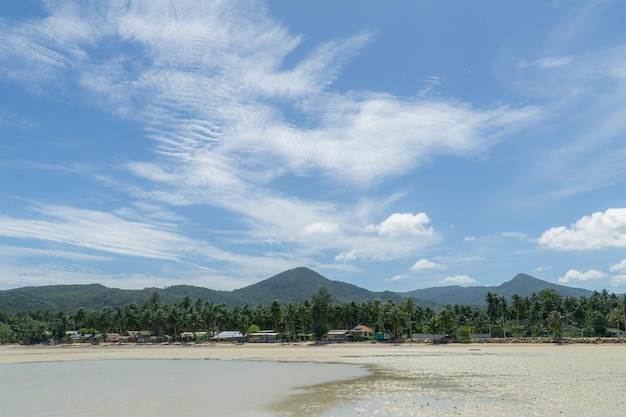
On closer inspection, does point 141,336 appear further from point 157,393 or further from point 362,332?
point 157,393

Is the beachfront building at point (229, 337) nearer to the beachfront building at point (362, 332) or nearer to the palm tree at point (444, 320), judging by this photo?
the beachfront building at point (362, 332)

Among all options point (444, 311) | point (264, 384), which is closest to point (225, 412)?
point (264, 384)

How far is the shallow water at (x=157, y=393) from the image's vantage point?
2486 centimetres

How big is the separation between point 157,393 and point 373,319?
4178 inches

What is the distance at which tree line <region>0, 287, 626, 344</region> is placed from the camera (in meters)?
109

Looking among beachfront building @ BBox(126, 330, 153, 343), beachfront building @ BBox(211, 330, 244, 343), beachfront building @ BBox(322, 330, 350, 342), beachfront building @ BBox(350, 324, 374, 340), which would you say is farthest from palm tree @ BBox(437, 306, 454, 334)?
beachfront building @ BBox(126, 330, 153, 343)

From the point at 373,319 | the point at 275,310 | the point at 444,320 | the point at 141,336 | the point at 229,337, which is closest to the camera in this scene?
the point at 444,320

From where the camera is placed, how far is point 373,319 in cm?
13225

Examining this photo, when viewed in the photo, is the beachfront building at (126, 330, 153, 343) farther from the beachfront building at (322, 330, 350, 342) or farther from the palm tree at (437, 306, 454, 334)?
the palm tree at (437, 306, 454, 334)

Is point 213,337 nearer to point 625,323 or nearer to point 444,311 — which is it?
point 444,311

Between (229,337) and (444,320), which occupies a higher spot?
(444,320)

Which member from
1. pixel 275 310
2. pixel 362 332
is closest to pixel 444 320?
pixel 362 332

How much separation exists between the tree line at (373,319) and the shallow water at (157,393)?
69.8 m

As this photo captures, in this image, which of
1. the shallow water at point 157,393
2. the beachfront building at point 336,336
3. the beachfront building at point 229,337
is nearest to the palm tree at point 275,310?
the beachfront building at point 229,337
